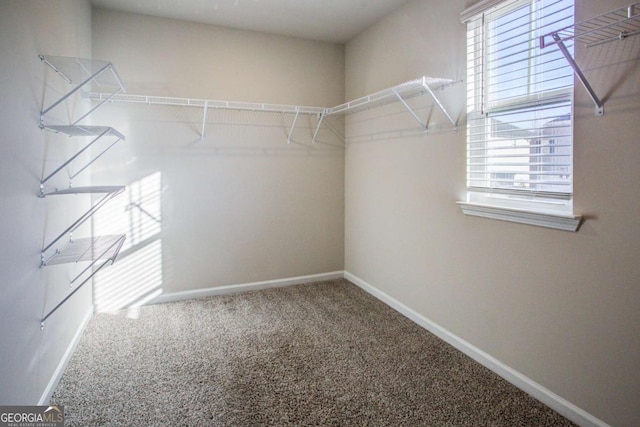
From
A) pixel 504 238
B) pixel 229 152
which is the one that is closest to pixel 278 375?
pixel 504 238

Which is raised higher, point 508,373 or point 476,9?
point 476,9

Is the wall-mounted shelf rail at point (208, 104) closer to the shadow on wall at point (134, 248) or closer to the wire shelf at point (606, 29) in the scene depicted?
the shadow on wall at point (134, 248)

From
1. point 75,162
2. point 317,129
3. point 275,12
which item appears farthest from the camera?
point 317,129

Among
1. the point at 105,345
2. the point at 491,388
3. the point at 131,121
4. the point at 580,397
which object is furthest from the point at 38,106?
the point at 580,397

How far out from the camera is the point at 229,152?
344 centimetres

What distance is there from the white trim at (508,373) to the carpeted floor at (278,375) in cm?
4

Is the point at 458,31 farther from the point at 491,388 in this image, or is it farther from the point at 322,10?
the point at 491,388

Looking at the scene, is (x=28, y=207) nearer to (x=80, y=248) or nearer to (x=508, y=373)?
(x=80, y=248)

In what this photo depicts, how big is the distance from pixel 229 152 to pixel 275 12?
122 centimetres

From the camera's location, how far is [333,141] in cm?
384

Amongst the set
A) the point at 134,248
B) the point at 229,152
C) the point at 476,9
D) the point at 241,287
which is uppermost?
the point at 476,9

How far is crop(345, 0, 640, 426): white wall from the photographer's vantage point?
5.12ft

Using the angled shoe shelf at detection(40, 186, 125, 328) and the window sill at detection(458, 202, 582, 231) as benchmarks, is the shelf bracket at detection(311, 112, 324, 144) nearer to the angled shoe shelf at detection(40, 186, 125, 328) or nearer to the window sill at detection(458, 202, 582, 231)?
the window sill at detection(458, 202, 582, 231)

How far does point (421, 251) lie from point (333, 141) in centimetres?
157
